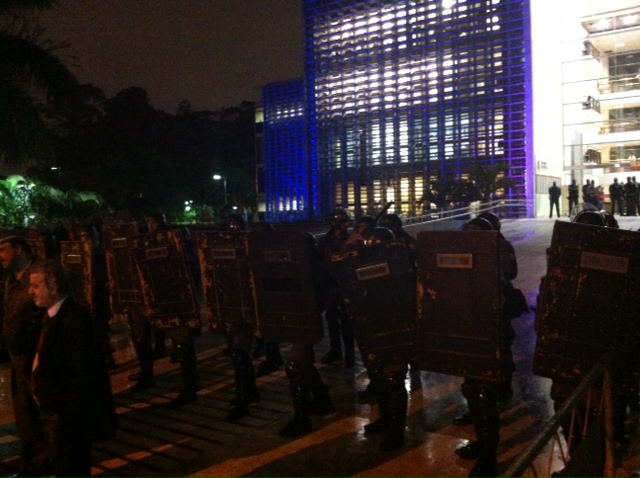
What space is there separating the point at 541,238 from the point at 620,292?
1448cm

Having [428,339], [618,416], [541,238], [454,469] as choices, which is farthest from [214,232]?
[541,238]

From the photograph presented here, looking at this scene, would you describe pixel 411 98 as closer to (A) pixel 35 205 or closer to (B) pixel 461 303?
(A) pixel 35 205

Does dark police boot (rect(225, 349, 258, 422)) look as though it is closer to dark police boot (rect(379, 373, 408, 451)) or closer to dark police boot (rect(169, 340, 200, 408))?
dark police boot (rect(169, 340, 200, 408))

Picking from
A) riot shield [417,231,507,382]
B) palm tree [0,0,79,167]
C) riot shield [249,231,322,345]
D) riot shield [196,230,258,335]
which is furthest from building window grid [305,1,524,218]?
riot shield [417,231,507,382]

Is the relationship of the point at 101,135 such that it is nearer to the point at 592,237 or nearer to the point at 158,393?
the point at 158,393

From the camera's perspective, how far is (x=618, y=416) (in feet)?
14.2

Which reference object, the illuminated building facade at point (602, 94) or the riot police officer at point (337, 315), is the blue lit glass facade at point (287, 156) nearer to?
the illuminated building facade at point (602, 94)

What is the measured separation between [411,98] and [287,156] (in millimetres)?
10655

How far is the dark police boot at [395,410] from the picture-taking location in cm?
484

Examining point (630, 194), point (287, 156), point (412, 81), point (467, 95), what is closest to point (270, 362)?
point (630, 194)

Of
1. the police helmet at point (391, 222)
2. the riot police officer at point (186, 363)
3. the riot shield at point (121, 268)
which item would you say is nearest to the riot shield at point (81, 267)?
the riot shield at point (121, 268)

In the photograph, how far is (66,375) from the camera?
3.53m

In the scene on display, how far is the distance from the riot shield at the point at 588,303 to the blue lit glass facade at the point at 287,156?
3313 cm

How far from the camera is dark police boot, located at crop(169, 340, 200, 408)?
6293 millimetres
